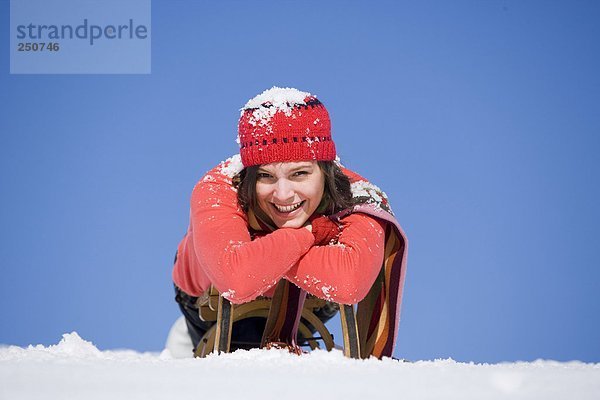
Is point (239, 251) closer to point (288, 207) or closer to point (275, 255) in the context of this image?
point (275, 255)

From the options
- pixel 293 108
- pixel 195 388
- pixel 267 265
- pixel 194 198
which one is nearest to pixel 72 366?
pixel 195 388

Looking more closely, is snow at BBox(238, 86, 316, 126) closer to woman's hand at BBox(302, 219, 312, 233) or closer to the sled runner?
woman's hand at BBox(302, 219, 312, 233)

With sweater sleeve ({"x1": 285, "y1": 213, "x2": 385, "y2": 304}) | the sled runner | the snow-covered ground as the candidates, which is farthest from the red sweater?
the snow-covered ground

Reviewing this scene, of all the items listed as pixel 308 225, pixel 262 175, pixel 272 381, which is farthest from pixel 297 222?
pixel 272 381

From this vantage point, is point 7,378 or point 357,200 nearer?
point 7,378

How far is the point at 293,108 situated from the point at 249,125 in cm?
11

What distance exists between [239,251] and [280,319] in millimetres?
393

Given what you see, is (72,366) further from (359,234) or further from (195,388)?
(359,234)

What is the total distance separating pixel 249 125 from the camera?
1.82 meters

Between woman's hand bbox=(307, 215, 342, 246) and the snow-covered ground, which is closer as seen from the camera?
the snow-covered ground

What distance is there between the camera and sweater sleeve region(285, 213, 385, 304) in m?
1.68

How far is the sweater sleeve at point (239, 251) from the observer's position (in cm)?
163

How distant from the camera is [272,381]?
42.3 inches

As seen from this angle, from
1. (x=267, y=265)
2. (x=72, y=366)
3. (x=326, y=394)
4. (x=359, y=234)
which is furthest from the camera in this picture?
(x=359, y=234)
